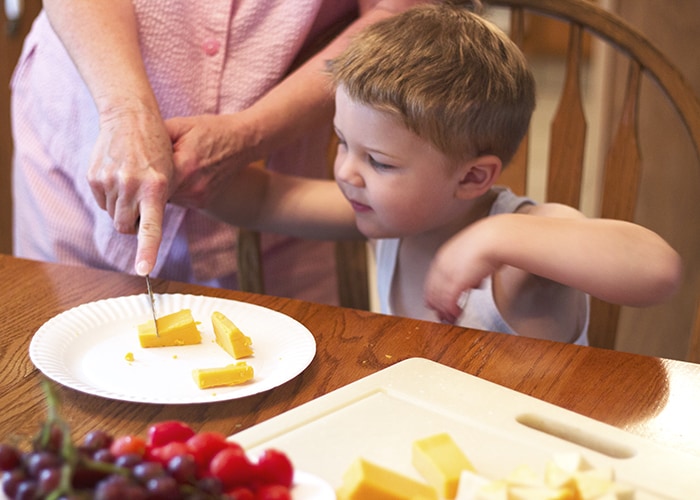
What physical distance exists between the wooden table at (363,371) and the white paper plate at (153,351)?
16 millimetres

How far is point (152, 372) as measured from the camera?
33.7 inches

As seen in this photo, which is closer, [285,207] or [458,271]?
[458,271]

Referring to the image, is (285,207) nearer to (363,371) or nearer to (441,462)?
(363,371)

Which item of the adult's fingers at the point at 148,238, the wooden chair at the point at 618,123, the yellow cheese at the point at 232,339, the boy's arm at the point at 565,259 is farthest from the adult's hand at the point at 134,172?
the wooden chair at the point at 618,123

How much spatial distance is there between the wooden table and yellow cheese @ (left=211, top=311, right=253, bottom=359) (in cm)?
7

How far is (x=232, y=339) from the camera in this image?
34.8 inches

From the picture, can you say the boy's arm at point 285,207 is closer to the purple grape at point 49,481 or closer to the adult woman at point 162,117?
the adult woman at point 162,117

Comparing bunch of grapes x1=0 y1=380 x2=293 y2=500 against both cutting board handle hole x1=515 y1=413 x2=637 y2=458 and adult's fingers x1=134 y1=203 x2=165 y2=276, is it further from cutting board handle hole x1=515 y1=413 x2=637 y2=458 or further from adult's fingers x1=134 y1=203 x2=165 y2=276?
adult's fingers x1=134 y1=203 x2=165 y2=276

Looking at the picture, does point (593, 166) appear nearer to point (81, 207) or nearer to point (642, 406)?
point (81, 207)

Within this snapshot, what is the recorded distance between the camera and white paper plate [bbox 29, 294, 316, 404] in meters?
0.81

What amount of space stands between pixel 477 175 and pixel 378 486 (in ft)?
2.16

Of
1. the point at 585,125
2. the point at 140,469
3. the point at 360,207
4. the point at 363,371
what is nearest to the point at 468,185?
the point at 360,207

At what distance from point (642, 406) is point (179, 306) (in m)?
0.51

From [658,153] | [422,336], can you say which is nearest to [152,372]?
[422,336]
